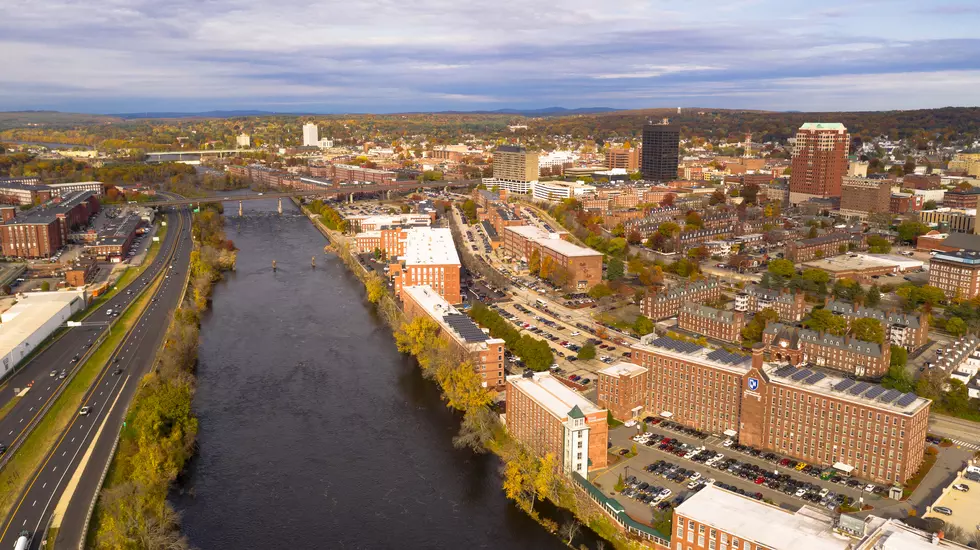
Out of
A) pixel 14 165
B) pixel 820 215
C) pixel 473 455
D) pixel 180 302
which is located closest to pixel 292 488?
pixel 473 455

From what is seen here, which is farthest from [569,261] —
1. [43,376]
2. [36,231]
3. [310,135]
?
[310,135]

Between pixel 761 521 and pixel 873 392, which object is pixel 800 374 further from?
pixel 761 521

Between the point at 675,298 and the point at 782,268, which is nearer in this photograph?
the point at 675,298

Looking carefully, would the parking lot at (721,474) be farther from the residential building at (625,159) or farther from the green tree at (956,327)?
the residential building at (625,159)

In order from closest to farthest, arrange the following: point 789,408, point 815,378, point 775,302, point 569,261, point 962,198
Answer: point 789,408, point 815,378, point 775,302, point 569,261, point 962,198

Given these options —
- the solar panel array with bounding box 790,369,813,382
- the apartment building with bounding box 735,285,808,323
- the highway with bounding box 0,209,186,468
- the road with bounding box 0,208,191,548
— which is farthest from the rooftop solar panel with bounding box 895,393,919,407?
the highway with bounding box 0,209,186,468
